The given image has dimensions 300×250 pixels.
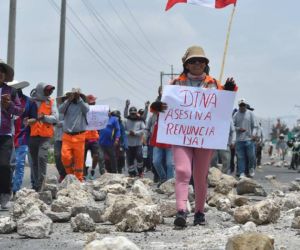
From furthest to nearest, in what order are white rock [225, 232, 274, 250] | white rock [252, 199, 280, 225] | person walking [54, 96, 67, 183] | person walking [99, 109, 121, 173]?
person walking [99, 109, 121, 173]
person walking [54, 96, 67, 183]
white rock [252, 199, 280, 225]
white rock [225, 232, 274, 250]

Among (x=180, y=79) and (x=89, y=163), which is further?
(x=89, y=163)

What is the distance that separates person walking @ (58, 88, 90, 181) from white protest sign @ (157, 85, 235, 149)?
14.4 ft

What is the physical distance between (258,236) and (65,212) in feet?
10.1

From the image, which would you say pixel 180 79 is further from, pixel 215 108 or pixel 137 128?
pixel 137 128

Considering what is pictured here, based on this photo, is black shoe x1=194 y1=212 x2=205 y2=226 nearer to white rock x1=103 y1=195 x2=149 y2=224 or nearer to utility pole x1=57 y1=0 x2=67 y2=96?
white rock x1=103 y1=195 x2=149 y2=224

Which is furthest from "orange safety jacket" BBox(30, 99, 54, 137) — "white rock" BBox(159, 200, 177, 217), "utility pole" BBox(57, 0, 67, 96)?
"utility pole" BBox(57, 0, 67, 96)

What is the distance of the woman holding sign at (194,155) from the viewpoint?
7.12 metres

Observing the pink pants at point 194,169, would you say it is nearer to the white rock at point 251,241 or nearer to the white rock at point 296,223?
the white rock at point 296,223

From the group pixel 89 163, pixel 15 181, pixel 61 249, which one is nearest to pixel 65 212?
pixel 61 249

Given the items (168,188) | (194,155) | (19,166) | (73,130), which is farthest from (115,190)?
(194,155)

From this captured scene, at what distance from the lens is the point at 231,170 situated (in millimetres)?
Answer: 22188

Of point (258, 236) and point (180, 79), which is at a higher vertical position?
point (180, 79)

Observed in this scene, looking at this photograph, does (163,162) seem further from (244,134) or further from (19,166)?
(244,134)

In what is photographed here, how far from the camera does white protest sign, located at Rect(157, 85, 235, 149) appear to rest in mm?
7449
